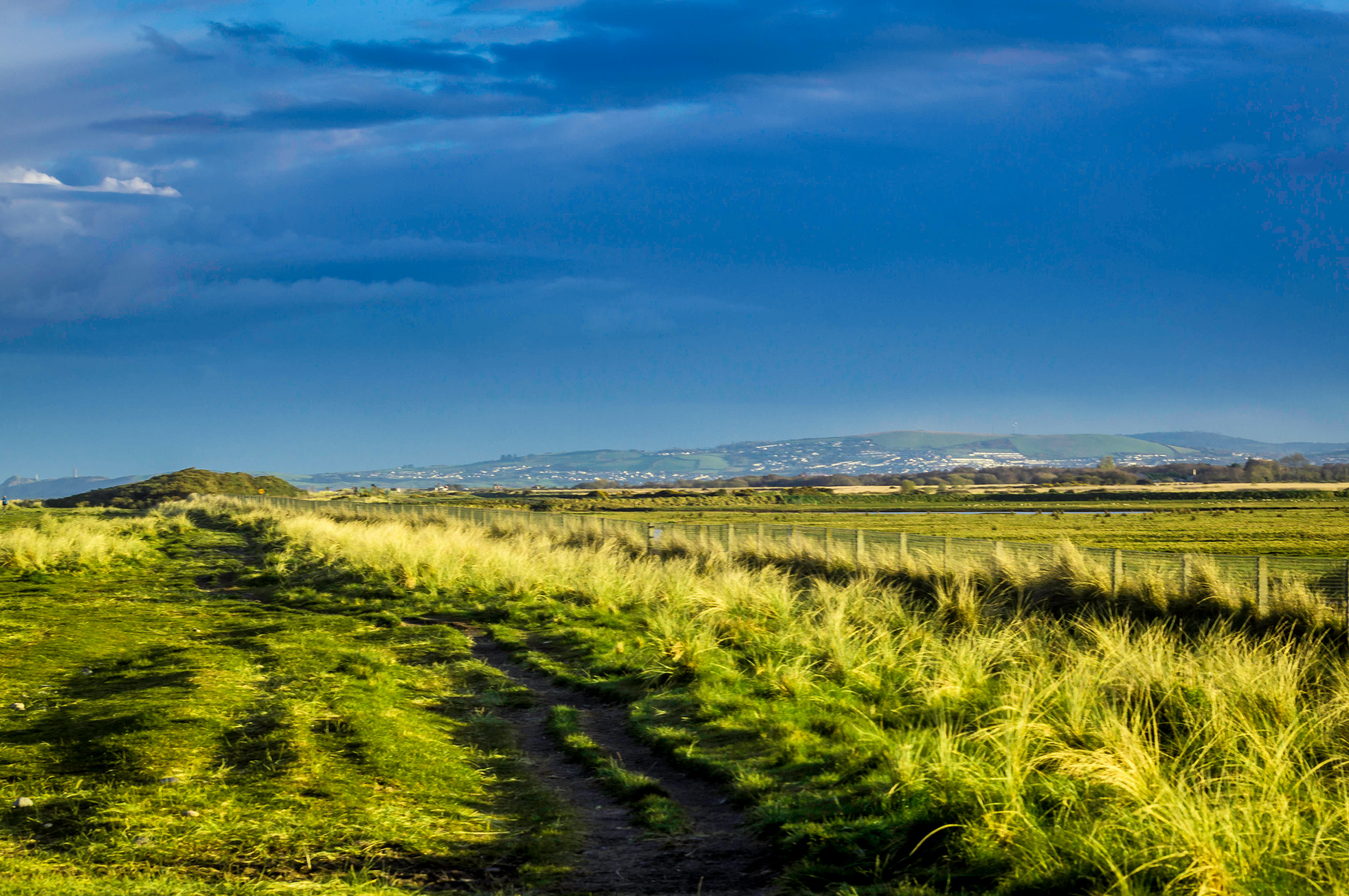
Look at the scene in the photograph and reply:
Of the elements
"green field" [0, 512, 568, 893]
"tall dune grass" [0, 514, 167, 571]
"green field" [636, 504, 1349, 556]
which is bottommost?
"green field" [636, 504, 1349, 556]

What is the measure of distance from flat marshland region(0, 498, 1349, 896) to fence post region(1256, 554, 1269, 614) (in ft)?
0.44

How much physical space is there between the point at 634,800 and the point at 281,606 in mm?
15354

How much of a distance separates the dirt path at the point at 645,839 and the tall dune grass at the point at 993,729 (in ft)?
0.94

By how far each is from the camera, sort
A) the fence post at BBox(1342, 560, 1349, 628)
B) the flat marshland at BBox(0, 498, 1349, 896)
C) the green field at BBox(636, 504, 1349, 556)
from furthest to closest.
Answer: the green field at BBox(636, 504, 1349, 556) → the fence post at BBox(1342, 560, 1349, 628) → the flat marshland at BBox(0, 498, 1349, 896)

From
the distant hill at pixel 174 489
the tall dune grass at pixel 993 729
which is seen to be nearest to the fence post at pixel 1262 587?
the tall dune grass at pixel 993 729

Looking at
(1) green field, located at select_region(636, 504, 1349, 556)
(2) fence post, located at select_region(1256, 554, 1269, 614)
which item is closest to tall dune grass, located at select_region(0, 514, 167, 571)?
(1) green field, located at select_region(636, 504, 1349, 556)

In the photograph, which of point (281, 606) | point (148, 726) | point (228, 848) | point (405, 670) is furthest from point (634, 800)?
point (281, 606)

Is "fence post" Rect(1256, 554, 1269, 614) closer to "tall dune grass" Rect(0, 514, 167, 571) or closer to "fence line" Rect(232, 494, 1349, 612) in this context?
"fence line" Rect(232, 494, 1349, 612)

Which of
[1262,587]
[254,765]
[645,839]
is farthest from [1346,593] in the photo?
[254,765]

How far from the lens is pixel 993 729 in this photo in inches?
310

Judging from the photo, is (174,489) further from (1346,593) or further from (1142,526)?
(1346,593)

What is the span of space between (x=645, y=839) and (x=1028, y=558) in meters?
14.7

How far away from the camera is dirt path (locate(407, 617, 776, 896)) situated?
260 inches

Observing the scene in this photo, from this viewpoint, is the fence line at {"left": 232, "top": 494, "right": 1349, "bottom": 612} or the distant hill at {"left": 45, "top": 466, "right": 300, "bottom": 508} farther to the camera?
the distant hill at {"left": 45, "top": 466, "right": 300, "bottom": 508}
